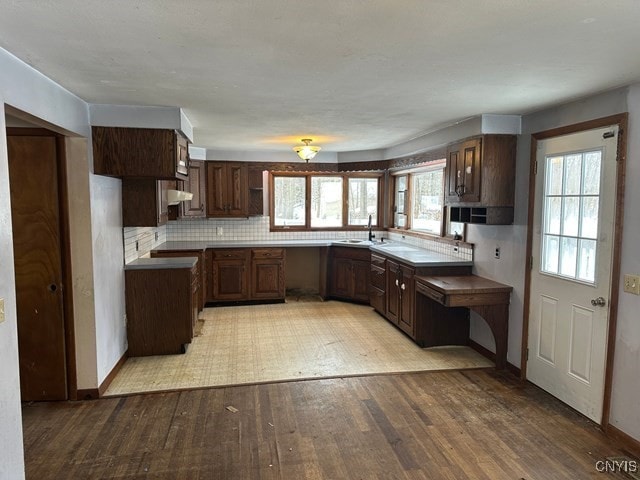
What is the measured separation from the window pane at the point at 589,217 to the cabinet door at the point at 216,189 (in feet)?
14.7

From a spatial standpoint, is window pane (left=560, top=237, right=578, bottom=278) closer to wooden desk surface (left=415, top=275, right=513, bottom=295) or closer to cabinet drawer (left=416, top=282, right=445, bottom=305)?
wooden desk surface (left=415, top=275, right=513, bottom=295)

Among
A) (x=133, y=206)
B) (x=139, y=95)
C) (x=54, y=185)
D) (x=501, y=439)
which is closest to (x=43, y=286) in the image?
(x=54, y=185)

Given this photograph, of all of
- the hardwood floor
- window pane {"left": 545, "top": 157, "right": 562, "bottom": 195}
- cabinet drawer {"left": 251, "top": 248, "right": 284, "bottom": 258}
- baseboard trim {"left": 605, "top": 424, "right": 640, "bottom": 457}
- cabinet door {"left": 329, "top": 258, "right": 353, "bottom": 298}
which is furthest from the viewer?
cabinet door {"left": 329, "top": 258, "right": 353, "bottom": 298}

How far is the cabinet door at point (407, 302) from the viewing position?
4410 millimetres

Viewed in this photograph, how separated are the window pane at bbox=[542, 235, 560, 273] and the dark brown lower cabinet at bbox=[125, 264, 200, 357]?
10.3 ft

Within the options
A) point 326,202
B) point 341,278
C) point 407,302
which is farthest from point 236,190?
point 407,302

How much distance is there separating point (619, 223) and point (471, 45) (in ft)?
5.22

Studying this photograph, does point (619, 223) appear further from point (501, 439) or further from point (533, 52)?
point (501, 439)

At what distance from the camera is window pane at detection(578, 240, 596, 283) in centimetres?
288

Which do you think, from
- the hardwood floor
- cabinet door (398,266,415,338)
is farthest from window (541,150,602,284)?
A: cabinet door (398,266,415,338)

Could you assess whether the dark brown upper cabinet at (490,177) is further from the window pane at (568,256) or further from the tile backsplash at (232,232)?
the tile backsplash at (232,232)

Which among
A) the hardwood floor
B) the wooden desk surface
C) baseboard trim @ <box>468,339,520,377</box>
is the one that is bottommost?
the hardwood floor

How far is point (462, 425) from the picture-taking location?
9.33 ft

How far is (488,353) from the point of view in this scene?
404cm
